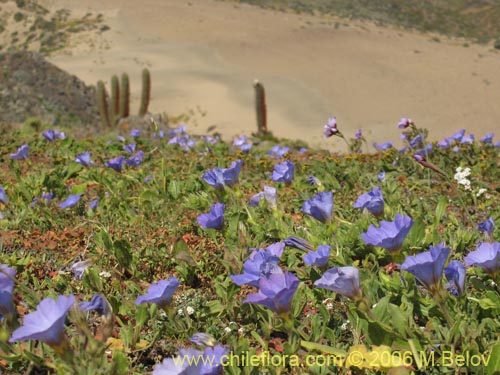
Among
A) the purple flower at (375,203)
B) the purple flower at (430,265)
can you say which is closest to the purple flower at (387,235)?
the purple flower at (430,265)

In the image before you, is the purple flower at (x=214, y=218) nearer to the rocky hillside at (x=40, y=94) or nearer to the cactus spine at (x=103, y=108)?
the rocky hillside at (x=40, y=94)

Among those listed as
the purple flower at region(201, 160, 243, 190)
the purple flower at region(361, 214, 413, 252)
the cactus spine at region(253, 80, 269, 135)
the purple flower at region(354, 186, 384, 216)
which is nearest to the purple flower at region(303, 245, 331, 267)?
the purple flower at region(361, 214, 413, 252)

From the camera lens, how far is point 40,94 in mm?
14336

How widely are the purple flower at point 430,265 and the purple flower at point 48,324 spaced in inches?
36.6

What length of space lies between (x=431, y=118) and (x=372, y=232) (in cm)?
1727

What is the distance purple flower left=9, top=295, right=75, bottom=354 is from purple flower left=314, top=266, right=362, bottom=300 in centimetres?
71

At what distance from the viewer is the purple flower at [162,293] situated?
1937 millimetres

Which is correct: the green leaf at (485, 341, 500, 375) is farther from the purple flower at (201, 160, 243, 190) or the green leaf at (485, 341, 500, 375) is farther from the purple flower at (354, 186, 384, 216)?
the purple flower at (201, 160, 243, 190)

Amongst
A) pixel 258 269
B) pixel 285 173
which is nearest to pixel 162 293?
pixel 258 269

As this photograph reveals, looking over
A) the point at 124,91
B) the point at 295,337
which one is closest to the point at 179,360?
the point at 295,337

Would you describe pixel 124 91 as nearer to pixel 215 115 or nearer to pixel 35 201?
pixel 215 115

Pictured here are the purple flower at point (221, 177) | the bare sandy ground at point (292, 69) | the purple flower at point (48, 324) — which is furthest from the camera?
the bare sandy ground at point (292, 69)

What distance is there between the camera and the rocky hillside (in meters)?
13.0

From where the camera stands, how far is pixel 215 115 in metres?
19.6
